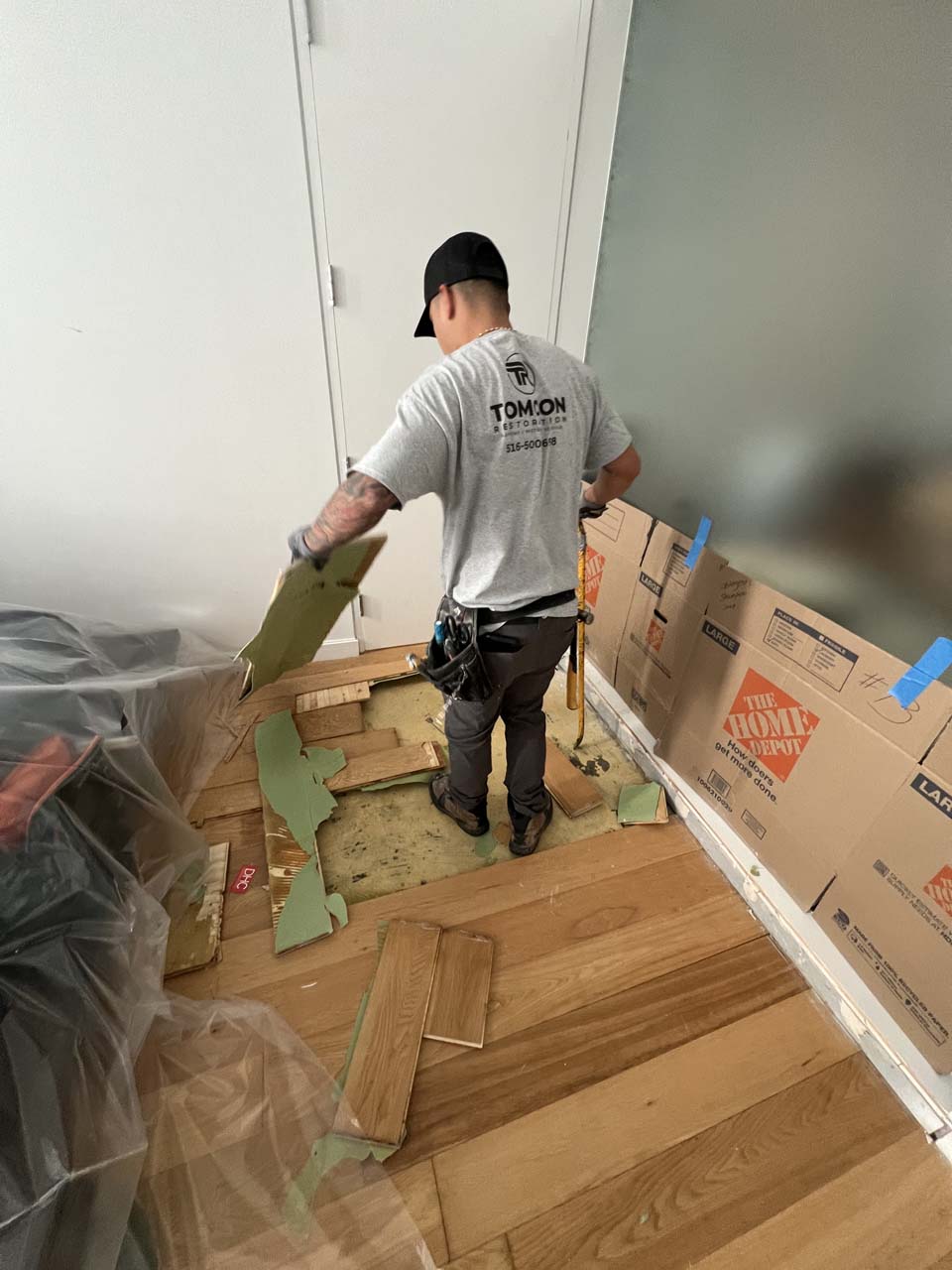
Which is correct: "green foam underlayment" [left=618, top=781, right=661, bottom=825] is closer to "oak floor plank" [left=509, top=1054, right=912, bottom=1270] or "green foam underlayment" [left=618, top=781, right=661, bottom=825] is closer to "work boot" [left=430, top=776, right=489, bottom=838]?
"work boot" [left=430, top=776, right=489, bottom=838]

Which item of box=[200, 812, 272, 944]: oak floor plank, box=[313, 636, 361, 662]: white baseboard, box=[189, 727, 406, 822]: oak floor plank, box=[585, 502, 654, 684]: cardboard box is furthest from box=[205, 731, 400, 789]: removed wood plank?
box=[585, 502, 654, 684]: cardboard box

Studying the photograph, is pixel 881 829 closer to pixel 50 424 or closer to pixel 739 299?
pixel 739 299

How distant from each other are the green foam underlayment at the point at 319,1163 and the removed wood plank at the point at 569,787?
97 centimetres

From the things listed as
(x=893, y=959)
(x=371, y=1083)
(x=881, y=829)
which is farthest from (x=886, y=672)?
(x=371, y=1083)

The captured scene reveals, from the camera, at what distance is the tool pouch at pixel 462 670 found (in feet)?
4.15

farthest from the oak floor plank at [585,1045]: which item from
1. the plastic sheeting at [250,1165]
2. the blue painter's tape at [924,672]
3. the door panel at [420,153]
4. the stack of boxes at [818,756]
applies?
the door panel at [420,153]

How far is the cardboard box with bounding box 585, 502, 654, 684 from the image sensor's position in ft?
5.94

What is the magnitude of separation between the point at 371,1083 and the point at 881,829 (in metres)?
Result: 1.19

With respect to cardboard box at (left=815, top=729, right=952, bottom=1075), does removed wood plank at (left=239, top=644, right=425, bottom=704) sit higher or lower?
lower

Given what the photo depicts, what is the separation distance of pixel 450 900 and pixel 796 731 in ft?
3.28

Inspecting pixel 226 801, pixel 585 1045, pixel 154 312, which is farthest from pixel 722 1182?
pixel 154 312

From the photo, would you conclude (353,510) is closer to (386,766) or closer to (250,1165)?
(386,766)

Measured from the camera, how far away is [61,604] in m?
1.97

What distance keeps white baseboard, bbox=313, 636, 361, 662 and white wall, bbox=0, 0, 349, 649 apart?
41 cm
